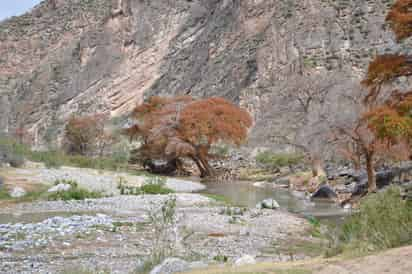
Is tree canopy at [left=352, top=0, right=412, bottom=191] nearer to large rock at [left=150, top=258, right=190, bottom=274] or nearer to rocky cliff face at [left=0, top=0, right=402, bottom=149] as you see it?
large rock at [left=150, top=258, right=190, bottom=274]

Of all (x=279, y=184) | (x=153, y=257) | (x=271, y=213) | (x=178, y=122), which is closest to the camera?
(x=153, y=257)

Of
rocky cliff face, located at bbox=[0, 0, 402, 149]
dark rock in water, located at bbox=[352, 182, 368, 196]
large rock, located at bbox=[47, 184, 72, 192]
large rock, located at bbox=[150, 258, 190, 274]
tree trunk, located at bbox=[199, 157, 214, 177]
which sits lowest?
large rock, located at bbox=[150, 258, 190, 274]

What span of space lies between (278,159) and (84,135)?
1901cm

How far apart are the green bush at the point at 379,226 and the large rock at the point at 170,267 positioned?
6.22ft

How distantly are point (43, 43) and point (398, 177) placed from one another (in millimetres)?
74318

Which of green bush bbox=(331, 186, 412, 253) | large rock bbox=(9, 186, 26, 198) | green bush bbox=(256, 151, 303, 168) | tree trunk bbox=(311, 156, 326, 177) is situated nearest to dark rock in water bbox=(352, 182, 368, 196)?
tree trunk bbox=(311, 156, 326, 177)

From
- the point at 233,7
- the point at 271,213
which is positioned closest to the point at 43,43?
the point at 233,7

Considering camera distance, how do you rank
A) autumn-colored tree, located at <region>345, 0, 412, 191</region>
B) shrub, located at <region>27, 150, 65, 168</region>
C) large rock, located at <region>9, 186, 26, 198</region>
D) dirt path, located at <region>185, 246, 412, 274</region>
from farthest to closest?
shrub, located at <region>27, 150, 65, 168</region> < large rock, located at <region>9, 186, 26, 198</region> < autumn-colored tree, located at <region>345, 0, 412, 191</region> < dirt path, located at <region>185, 246, 412, 274</region>

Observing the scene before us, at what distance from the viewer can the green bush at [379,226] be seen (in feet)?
21.7

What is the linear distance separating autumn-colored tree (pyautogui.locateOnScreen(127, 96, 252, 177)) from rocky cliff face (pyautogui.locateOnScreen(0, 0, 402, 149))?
2.14 metres

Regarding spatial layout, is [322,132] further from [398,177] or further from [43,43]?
[43,43]

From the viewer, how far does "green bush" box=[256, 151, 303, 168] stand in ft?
118

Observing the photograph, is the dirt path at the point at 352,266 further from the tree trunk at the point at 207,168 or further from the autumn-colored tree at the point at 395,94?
the tree trunk at the point at 207,168

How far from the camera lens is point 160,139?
39.0 metres
